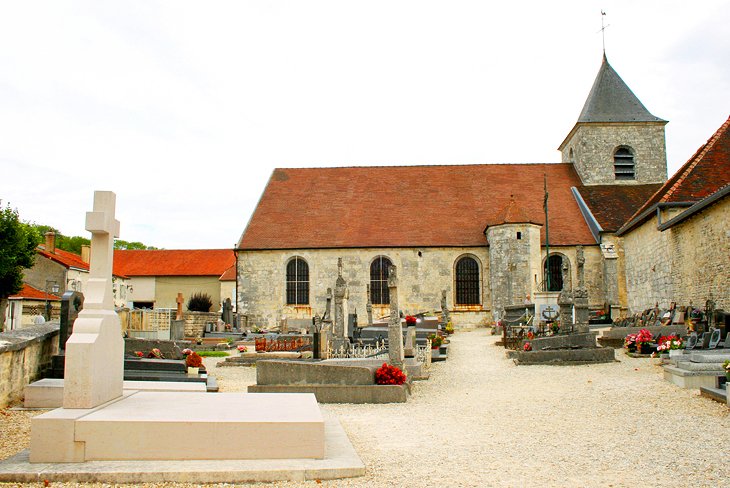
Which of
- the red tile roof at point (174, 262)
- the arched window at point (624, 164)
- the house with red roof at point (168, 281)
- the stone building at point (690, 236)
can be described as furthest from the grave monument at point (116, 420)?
the red tile roof at point (174, 262)

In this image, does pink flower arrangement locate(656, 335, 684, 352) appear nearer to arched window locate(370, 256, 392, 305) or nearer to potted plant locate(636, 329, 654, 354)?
potted plant locate(636, 329, 654, 354)

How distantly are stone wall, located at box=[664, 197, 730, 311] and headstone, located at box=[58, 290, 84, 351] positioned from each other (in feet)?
49.6

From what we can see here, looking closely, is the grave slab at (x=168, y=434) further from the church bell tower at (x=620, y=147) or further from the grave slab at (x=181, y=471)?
the church bell tower at (x=620, y=147)

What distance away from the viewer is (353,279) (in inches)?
1199

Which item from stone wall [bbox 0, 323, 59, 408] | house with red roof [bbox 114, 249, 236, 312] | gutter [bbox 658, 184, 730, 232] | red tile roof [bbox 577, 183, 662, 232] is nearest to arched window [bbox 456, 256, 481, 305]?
red tile roof [bbox 577, 183, 662, 232]

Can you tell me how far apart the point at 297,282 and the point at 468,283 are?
8514 mm

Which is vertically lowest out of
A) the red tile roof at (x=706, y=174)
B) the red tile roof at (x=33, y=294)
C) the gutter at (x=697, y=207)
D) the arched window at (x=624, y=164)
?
the red tile roof at (x=33, y=294)

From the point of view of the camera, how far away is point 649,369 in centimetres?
1298

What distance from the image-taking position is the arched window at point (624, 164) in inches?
1319

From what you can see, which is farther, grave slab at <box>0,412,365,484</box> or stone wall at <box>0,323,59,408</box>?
stone wall at <box>0,323,59,408</box>

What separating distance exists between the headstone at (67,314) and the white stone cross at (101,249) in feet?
13.9

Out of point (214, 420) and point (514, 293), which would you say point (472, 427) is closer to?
point (214, 420)

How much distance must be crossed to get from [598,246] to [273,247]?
15.8m

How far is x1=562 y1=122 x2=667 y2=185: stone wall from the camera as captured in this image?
1309 inches
